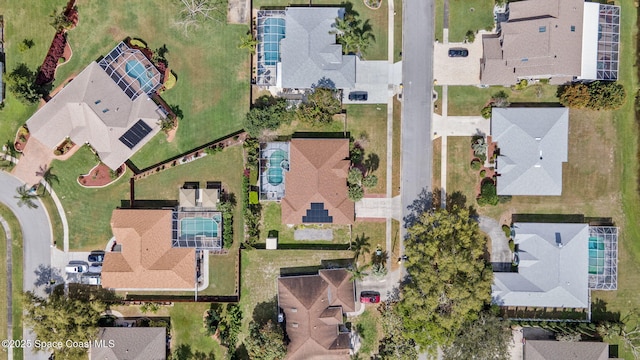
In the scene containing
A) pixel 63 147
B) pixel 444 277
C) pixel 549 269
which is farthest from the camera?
pixel 63 147

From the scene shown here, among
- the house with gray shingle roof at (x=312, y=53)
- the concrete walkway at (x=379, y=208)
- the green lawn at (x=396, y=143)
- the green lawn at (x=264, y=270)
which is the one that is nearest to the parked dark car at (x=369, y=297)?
the concrete walkway at (x=379, y=208)

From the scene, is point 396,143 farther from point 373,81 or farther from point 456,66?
point 456,66

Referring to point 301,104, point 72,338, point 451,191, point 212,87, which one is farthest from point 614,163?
point 72,338

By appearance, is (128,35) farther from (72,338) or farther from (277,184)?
(72,338)

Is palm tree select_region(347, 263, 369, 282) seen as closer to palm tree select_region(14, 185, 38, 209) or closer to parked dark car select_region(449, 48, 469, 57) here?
parked dark car select_region(449, 48, 469, 57)

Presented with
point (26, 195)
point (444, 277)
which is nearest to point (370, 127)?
point (444, 277)
